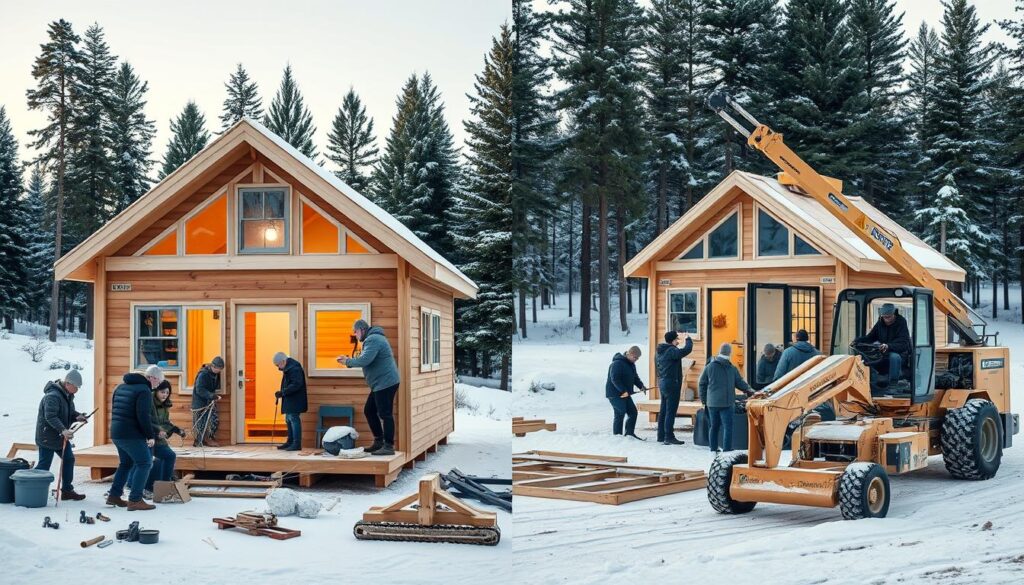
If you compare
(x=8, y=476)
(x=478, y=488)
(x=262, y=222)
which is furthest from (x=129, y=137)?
(x=478, y=488)

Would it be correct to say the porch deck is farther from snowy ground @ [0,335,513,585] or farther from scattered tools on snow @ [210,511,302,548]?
scattered tools on snow @ [210,511,302,548]

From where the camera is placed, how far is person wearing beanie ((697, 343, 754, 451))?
979 centimetres

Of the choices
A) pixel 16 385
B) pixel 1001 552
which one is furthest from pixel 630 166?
pixel 16 385

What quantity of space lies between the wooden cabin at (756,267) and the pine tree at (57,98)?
7.74 m

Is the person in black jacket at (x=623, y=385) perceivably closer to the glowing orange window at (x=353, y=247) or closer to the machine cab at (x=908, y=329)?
the machine cab at (x=908, y=329)

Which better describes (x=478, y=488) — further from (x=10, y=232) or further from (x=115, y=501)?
(x=10, y=232)

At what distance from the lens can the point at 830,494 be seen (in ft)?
19.9

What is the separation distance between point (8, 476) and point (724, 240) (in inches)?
376

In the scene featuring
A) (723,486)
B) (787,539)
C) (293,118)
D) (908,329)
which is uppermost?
(293,118)

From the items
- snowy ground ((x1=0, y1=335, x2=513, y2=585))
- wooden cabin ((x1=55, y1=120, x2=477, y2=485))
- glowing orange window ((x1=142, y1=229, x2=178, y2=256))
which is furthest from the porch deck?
glowing orange window ((x1=142, y1=229, x2=178, y2=256))

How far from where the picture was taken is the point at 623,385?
10.8m

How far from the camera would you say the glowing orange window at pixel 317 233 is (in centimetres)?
718

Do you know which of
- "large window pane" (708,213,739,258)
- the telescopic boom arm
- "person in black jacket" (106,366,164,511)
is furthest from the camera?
"large window pane" (708,213,739,258)

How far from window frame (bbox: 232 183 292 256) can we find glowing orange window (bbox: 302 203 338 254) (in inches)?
4.4
